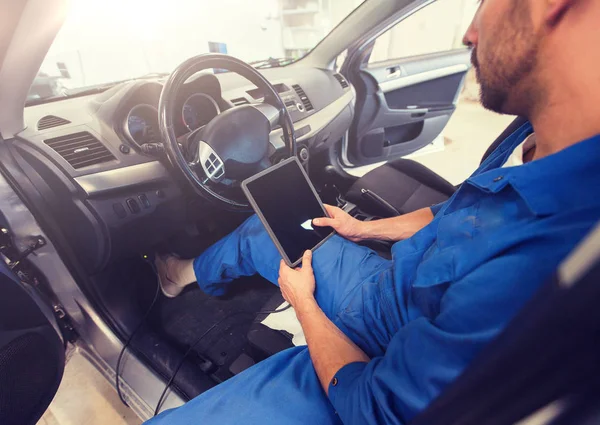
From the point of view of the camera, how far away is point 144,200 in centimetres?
97

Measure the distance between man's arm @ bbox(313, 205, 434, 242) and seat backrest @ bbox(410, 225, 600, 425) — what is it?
2.52 ft

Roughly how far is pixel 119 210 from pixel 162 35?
6.32 ft

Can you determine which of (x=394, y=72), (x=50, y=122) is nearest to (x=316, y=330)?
(x=50, y=122)

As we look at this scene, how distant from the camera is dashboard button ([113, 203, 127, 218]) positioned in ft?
2.96

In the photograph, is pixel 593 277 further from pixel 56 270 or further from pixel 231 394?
pixel 56 270

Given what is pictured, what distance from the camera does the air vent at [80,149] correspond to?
82 cm

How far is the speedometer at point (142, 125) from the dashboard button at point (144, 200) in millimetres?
159

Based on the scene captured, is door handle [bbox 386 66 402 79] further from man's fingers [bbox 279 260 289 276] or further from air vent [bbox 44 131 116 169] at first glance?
air vent [bbox 44 131 116 169]

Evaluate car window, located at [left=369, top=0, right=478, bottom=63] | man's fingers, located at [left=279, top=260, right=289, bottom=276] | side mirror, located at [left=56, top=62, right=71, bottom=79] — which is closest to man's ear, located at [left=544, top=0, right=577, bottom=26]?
man's fingers, located at [left=279, top=260, right=289, bottom=276]

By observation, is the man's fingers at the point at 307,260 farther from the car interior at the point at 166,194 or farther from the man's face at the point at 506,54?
the man's face at the point at 506,54

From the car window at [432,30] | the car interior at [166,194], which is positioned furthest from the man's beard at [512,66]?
the car window at [432,30]

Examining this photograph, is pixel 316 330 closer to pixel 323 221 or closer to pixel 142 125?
pixel 323 221

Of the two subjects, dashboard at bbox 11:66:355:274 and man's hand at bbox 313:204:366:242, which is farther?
man's hand at bbox 313:204:366:242

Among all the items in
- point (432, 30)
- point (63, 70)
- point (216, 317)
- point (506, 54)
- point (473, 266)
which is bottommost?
point (216, 317)
